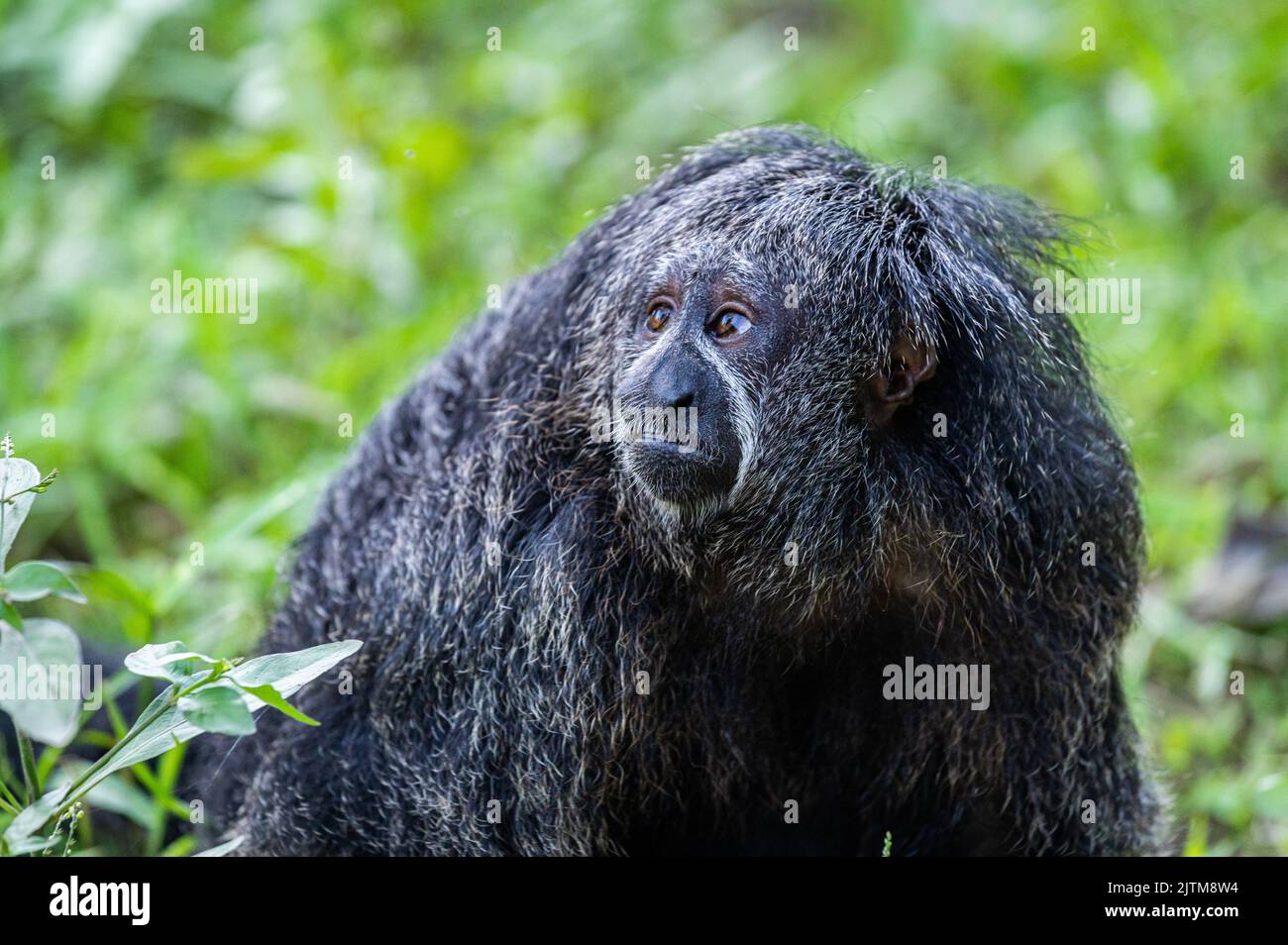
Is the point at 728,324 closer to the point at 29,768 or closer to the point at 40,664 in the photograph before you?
the point at 40,664

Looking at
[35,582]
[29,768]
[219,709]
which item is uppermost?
[35,582]

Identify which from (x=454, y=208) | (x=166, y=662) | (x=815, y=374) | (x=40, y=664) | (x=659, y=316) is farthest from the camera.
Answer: (x=454, y=208)

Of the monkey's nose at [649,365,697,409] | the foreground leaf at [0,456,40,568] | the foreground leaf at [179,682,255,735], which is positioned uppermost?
the monkey's nose at [649,365,697,409]

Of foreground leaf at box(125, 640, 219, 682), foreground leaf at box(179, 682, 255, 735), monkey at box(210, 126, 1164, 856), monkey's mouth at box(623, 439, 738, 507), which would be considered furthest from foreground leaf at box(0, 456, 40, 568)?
monkey's mouth at box(623, 439, 738, 507)

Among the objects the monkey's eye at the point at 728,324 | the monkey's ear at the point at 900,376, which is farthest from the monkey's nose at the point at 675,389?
the monkey's ear at the point at 900,376

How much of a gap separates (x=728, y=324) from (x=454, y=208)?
4.99 meters

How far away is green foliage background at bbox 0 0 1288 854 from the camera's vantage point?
265 inches

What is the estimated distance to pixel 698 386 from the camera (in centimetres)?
405

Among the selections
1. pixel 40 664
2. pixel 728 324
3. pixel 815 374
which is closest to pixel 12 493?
pixel 40 664

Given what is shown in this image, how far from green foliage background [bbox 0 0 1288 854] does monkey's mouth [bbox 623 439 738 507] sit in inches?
78.5

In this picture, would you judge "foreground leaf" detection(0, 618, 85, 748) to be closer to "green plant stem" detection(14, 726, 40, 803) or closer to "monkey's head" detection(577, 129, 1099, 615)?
"green plant stem" detection(14, 726, 40, 803)

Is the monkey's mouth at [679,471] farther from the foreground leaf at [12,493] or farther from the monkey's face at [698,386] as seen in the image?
the foreground leaf at [12,493]

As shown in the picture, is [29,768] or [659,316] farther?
[659,316]
